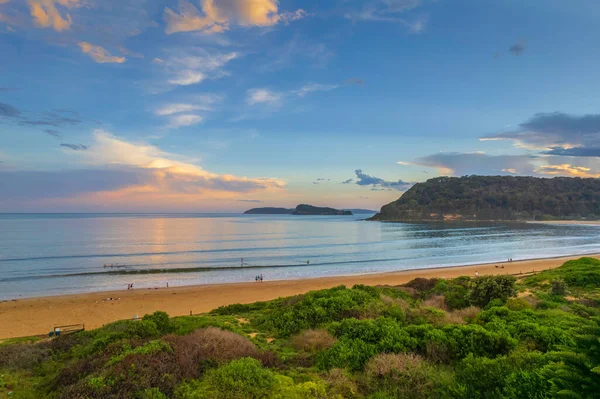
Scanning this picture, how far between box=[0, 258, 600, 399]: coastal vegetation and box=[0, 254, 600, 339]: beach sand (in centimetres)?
1022

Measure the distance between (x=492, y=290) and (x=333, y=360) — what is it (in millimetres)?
9657

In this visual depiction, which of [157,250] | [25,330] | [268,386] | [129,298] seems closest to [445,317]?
[268,386]

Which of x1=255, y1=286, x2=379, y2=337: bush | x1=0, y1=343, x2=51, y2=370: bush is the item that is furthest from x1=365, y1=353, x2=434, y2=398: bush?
x1=0, y1=343, x2=51, y2=370: bush

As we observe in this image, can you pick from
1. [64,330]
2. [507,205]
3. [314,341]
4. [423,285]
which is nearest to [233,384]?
[314,341]

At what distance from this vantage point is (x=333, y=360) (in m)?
7.64

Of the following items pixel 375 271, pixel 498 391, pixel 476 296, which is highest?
pixel 498 391

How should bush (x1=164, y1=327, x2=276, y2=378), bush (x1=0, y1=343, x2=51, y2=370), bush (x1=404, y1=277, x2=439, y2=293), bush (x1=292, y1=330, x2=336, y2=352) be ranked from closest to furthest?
bush (x1=164, y1=327, x2=276, y2=378) → bush (x1=0, y1=343, x2=51, y2=370) → bush (x1=292, y1=330, x2=336, y2=352) → bush (x1=404, y1=277, x2=439, y2=293)

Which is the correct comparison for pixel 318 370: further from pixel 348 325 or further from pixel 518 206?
pixel 518 206

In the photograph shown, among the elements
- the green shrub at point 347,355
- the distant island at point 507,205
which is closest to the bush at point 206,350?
the green shrub at point 347,355

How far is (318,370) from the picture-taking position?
739 centimetres

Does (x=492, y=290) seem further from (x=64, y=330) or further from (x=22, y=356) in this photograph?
(x=64, y=330)

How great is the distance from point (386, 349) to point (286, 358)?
257 cm

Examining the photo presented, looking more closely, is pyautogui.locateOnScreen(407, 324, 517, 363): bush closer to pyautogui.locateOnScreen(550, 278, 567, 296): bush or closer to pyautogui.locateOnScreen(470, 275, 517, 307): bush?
pyautogui.locateOnScreen(470, 275, 517, 307): bush

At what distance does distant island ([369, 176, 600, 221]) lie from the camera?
166m
